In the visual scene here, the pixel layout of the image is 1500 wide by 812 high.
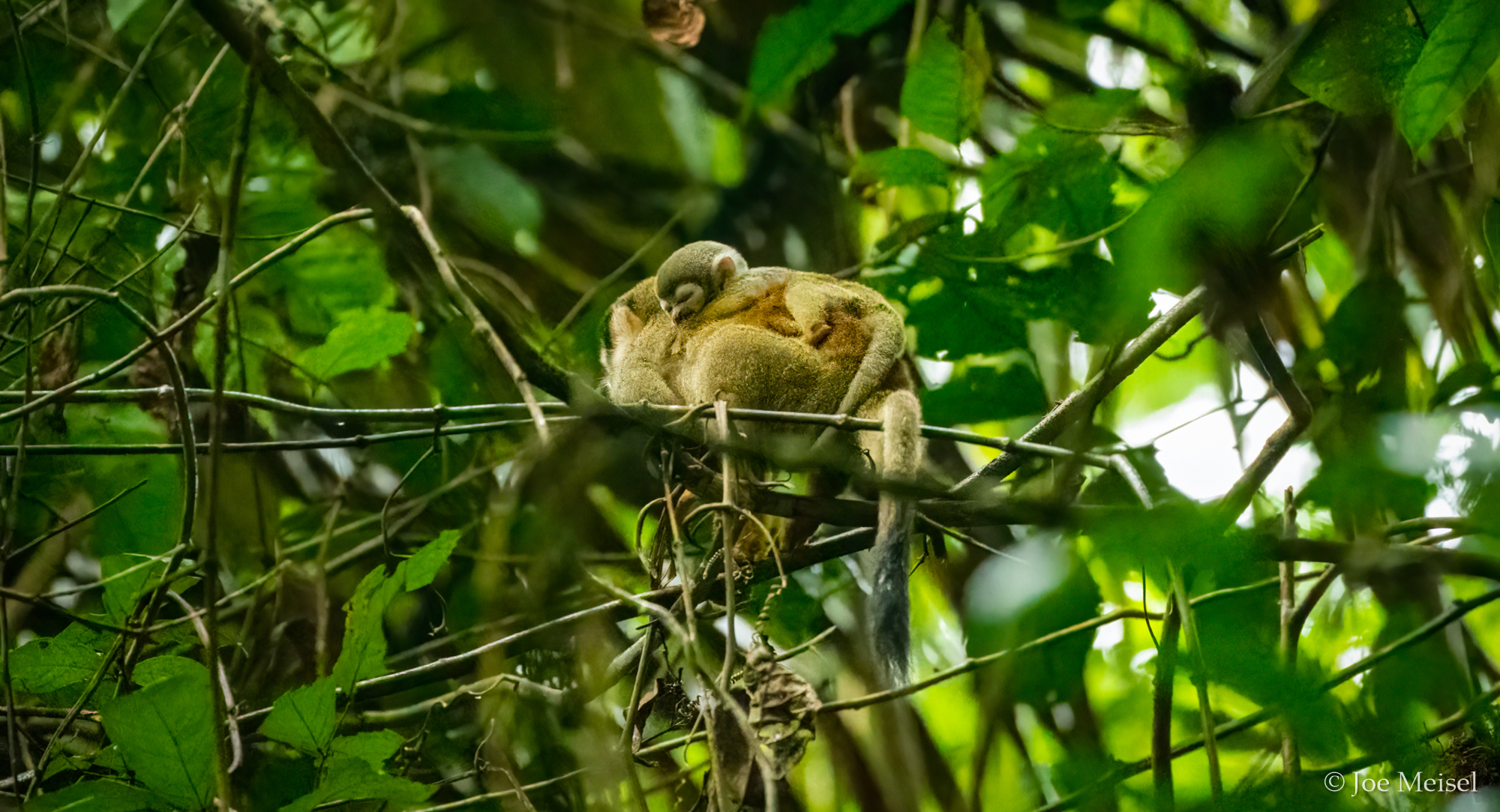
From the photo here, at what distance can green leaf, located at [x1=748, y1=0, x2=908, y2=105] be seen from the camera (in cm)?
168

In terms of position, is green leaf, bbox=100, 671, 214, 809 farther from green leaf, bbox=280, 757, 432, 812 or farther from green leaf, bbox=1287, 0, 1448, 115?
green leaf, bbox=1287, 0, 1448, 115

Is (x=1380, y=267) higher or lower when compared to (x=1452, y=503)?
higher

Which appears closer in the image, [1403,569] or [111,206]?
[1403,569]

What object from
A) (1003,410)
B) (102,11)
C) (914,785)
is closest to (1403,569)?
(1003,410)

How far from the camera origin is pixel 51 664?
1725mm

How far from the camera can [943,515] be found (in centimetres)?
184

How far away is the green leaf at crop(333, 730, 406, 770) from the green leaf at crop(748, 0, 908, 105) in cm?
127

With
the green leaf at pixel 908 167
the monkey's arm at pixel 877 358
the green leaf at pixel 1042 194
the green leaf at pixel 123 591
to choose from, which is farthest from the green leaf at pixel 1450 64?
the green leaf at pixel 123 591

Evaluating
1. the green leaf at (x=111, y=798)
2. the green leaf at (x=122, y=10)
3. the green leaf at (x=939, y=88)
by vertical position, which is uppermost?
the green leaf at (x=122, y=10)

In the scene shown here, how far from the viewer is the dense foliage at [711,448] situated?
107 cm

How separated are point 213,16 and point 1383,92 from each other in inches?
54.1

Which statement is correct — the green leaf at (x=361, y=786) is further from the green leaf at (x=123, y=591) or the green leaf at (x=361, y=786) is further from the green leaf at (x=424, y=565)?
the green leaf at (x=123, y=591)

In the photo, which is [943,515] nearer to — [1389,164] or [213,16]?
[1389,164]

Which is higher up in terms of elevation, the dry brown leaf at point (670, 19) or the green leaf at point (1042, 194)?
the dry brown leaf at point (670, 19)
